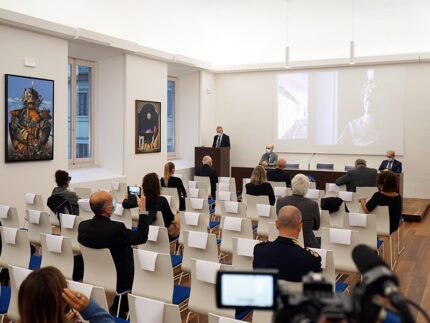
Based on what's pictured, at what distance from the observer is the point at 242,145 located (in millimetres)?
16484

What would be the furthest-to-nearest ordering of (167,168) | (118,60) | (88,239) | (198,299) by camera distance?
(118,60), (167,168), (88,239), (198,299)

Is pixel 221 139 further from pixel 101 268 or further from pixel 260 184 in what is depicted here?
pixel 101 268

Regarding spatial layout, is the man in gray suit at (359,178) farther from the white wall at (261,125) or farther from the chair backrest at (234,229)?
the white wall at (261,125)

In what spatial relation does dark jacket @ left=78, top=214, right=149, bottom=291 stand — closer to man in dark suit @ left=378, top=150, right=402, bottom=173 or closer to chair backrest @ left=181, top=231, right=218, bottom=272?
chair backrest @ left=181, top=231, right=218, bottom=272

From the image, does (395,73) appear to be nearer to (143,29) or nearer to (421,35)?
(421,35)

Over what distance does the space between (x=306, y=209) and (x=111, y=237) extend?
7.43 feet

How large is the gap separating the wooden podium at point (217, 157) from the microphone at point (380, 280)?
13353 millimetres

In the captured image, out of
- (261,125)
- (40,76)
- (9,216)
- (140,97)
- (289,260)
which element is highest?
(40,76)

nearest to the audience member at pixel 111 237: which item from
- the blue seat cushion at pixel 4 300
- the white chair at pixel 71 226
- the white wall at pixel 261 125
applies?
the blue seat cushion at pixel 4 300

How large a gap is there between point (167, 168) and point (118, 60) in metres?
5.07

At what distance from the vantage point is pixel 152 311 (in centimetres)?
316

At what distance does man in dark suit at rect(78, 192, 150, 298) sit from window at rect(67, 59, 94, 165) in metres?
7.64

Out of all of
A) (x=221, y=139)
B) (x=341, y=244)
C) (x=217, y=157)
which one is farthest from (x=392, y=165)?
(x=341, y=244)

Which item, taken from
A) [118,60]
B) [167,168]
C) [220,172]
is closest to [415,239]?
[167,168]
